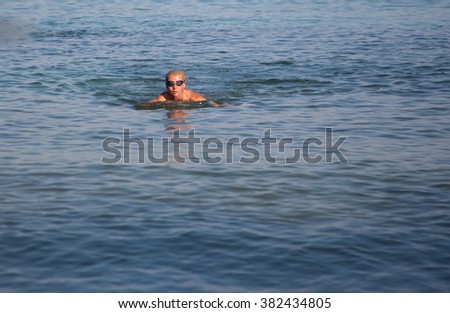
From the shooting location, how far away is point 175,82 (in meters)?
14.4

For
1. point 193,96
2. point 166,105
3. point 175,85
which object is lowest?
point 166,105

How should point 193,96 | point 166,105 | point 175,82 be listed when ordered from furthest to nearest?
point 193,96, point 166,105, point 175,82

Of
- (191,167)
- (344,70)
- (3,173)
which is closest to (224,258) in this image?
(191,167)

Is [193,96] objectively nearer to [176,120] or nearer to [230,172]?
[176,120]

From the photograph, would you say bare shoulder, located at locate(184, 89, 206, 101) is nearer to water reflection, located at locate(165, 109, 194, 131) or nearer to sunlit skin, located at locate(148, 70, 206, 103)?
sunlit skin, located at locate(148, 70, 206, 103)

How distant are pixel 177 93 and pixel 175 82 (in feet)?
1.18

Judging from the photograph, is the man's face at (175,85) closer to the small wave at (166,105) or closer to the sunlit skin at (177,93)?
the sunlit skin at (177,93)

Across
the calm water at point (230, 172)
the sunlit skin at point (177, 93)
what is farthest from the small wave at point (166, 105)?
the calm water at point (230, 172)

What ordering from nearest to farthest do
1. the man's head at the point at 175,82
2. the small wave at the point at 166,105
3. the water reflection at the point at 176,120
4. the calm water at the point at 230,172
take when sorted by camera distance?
the calm water at the point at 230,172 → the water reflection at the point at 176,120 → the man's head at the point at 175,82 → the small wave at the point at 166,105

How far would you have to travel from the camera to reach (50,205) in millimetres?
9500

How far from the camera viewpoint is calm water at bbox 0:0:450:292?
305 inches

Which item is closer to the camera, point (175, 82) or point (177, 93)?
point (175, 82)

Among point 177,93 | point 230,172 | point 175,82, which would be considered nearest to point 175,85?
point 175,82

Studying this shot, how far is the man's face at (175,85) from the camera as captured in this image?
1434 cm
